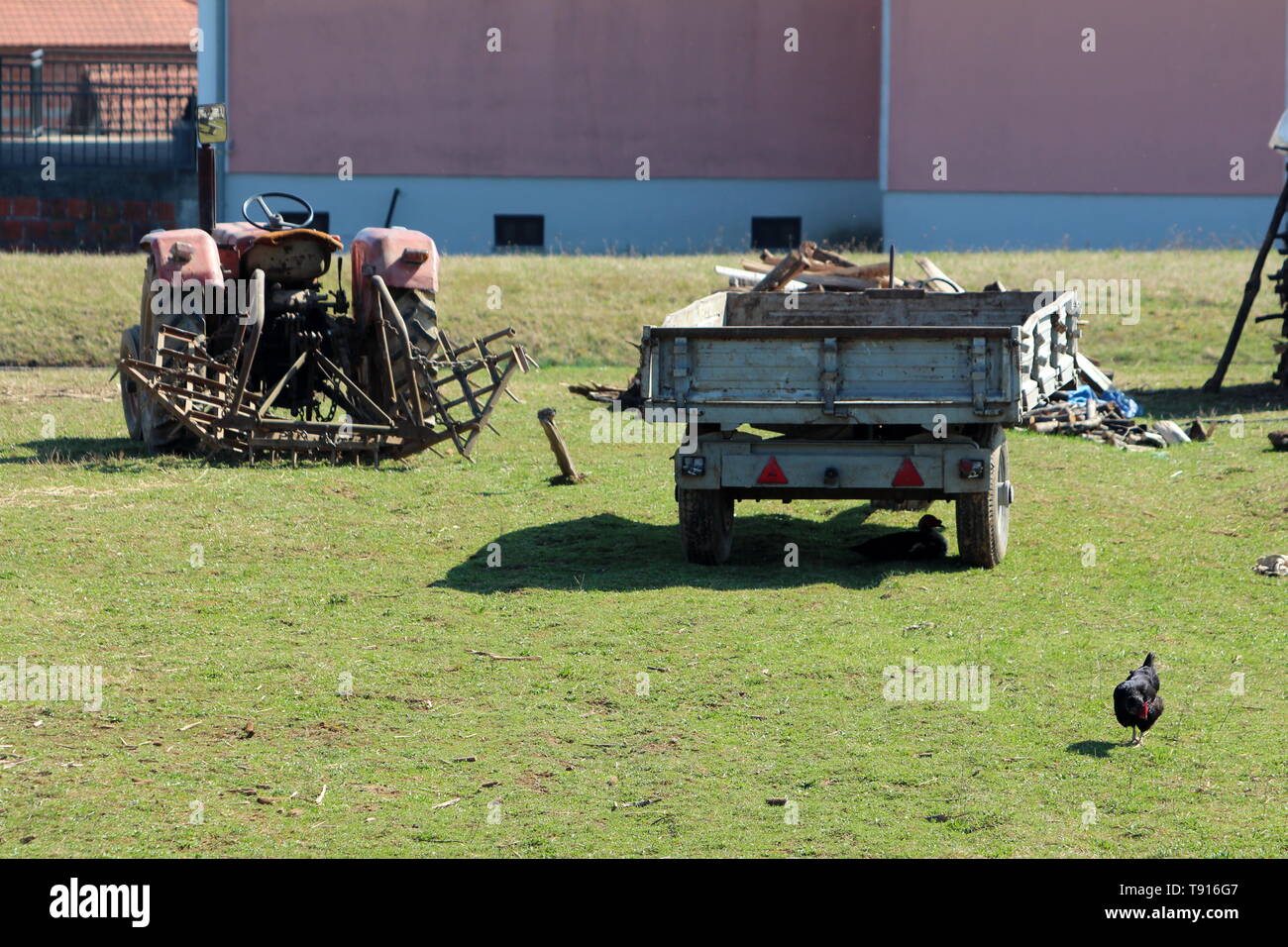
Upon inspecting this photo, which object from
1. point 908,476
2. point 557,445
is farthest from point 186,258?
point 908,476

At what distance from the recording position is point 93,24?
42312 mm

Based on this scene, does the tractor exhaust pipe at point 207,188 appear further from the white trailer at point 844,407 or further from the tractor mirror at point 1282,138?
the tractor mirror at point 1282,138

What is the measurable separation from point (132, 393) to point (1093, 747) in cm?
989

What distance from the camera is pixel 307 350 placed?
12945 mm

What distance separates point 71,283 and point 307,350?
1022 cm

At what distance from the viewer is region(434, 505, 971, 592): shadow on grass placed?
966 centimetres

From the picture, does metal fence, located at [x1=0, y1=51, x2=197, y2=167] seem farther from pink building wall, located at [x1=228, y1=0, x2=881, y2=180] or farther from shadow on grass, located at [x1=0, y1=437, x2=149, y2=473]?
shadow on grass, located at [x1=0, y1=437, x2=149, y2=473]

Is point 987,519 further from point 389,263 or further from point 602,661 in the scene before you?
point 389,263

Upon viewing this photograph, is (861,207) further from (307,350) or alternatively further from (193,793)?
(193,793)

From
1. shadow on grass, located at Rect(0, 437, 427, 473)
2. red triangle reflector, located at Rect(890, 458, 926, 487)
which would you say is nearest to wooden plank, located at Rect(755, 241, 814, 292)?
shadow on grass, located at Rect(0, 437, 427, 473)

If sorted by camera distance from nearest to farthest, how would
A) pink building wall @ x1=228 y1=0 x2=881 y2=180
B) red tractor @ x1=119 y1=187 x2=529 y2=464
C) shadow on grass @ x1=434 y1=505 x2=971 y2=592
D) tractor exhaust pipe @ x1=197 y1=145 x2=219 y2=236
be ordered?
1. shadow on grass @ x1=434 y1=505 x2=971 y2=592
2. red tractor @ x1=119 y1=187 x2=529 y2=464
3. tractor exhaust pipe @ x1=197 y1=145 x2=219 y2=236
4. pink building wall @ x1=228 y1=0 x2=881 y2=180

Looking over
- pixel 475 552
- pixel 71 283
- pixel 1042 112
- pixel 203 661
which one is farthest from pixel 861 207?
pixel 203 661

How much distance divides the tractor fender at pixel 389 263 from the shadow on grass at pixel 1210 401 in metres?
7.67

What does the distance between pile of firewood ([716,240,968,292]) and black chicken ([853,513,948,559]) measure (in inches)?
253
